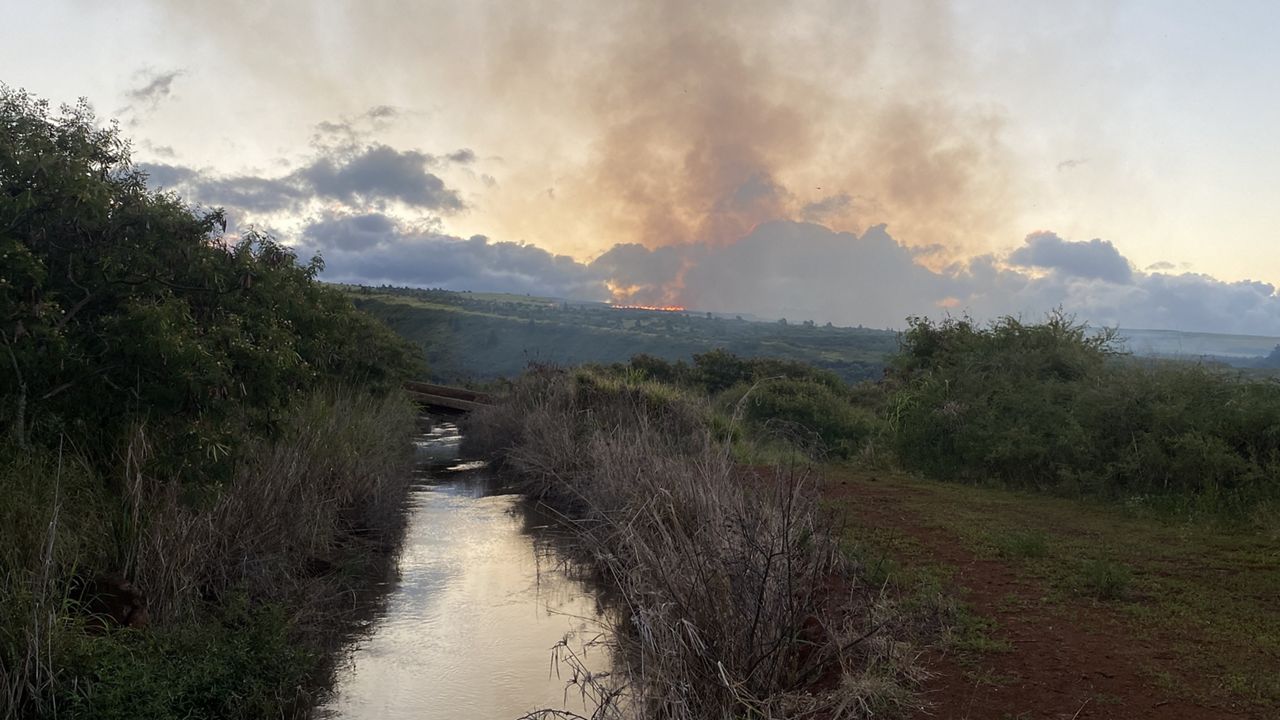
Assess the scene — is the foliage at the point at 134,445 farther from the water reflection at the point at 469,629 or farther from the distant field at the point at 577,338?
the distant field at the point at 577,338

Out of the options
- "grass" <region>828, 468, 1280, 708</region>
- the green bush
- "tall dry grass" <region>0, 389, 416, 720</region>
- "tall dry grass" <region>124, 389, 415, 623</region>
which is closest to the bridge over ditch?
the green bush

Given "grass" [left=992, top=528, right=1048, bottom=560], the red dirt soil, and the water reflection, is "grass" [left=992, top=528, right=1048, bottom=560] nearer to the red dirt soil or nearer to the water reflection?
the red dirt soil

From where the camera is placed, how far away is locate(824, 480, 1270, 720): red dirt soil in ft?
17.9

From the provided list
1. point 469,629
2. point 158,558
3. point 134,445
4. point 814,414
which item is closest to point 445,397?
point 814,414

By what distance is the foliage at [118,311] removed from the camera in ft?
23.3

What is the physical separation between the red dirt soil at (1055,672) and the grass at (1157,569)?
8.2 inches

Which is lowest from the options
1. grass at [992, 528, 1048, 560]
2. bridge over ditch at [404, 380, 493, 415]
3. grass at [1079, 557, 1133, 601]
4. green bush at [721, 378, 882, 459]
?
bridge over ditch at [404, 380, 493, 415]

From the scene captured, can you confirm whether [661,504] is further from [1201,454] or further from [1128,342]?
[1128,342]

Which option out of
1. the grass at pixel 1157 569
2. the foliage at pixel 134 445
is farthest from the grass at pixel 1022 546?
the foliage at pixel 134 445

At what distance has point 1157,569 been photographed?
8.95m

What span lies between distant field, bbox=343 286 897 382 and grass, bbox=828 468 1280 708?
48.1 meters

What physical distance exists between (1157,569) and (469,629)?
7262mm

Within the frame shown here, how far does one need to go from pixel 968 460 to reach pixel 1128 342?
5.70 meters

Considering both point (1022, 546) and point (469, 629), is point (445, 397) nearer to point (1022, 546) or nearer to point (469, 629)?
point (469, 629)
